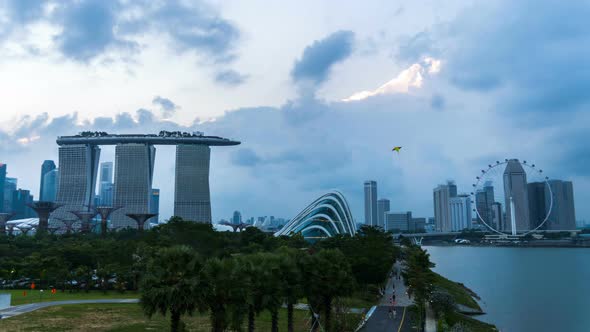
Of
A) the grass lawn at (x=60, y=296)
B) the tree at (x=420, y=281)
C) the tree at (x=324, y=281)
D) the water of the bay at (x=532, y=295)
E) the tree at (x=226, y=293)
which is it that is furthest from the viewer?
the grass lawn at (x=60, y=296)

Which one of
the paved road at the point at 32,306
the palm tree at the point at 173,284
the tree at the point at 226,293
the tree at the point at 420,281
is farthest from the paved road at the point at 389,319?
the paved road at the point at 32,306

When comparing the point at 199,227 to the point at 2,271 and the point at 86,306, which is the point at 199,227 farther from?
the point at 86,306

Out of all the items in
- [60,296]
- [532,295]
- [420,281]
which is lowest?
[532,295]

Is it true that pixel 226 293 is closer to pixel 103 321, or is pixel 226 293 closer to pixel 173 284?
pixel 173 284

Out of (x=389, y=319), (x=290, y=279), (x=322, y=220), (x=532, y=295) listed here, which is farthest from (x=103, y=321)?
(x=322, y=220)

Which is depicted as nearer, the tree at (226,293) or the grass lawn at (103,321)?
the tree at (226,293)

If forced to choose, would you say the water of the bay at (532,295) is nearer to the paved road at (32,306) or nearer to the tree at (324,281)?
the tree at (324,281)
